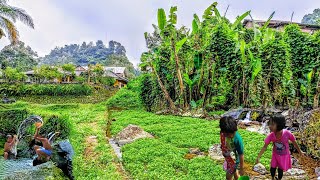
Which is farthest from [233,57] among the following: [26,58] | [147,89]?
[26,58]

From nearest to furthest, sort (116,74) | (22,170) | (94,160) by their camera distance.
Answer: (94,160)
(22,170)
(116,74)

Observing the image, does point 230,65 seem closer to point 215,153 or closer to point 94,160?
point 215,153

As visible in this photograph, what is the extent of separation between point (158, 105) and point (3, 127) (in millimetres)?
9872

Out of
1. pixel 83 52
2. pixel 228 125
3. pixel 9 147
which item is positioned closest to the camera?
pixel 228 125

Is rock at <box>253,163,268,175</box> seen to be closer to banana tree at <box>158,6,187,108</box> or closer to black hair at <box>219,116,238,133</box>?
black hair at <box>219,116,238,133</box>

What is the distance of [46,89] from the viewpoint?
43.1 metres

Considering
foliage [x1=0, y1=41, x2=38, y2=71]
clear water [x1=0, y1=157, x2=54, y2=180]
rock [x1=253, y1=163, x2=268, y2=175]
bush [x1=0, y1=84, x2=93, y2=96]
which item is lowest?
clear water [x1=0, y1=157, x2=54, y2=180]

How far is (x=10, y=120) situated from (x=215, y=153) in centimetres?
1065

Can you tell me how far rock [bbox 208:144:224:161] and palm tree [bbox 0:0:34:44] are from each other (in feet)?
46.3

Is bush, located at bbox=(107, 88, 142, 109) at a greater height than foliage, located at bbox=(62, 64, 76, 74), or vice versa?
foliage, located at bbox=(62, 64, 76, 74)

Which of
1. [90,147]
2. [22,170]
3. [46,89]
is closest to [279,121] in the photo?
[22,170]

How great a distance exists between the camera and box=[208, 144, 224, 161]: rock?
25.4 feet

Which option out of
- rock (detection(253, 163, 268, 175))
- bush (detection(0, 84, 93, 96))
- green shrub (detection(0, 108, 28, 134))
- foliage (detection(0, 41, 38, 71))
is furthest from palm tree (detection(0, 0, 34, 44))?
foliage (detection(0, 41, 38, 71))

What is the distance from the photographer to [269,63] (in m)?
15.9
